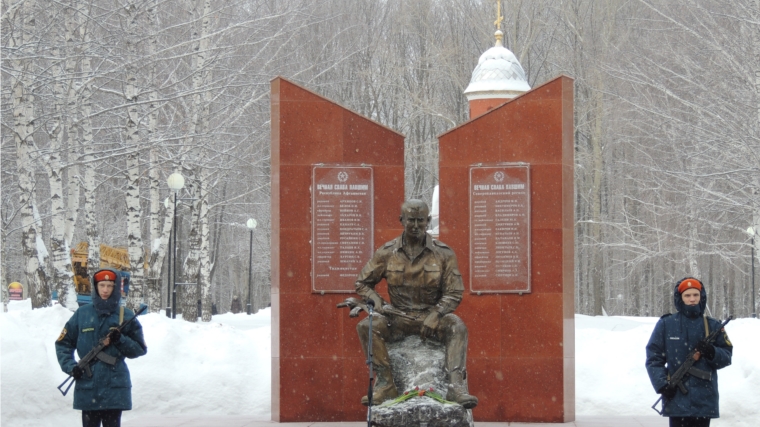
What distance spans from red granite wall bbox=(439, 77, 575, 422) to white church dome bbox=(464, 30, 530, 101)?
9488mm

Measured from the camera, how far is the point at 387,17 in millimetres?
50500

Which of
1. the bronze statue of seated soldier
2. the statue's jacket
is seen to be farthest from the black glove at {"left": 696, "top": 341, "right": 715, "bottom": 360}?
the statue's jacket

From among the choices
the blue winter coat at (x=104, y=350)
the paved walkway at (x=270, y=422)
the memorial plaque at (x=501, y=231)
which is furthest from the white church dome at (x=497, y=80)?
the blue winter coat at (x=104, y=350)

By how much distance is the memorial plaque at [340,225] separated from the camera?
13711mm

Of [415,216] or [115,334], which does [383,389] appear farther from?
[115,334]

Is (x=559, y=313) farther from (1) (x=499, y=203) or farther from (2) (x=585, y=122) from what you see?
(2) (x=585, y=122)

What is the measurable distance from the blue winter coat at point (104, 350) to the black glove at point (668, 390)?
3959 mm

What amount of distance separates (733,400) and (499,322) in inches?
138

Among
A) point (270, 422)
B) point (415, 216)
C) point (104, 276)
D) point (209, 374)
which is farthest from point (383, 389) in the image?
→ point (209, 374)

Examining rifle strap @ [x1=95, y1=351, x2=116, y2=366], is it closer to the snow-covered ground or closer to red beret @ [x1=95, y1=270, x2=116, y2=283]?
red beret @ [x1=95, y1=270, x2=116, y2=283]

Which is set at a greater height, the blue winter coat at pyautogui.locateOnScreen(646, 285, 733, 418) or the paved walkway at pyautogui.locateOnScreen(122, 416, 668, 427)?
the blue winter coat at pyautogui.locateOnScreen(646, 285, 733, 418)

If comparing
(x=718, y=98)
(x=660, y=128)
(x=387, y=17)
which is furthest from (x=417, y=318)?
(x=387, y=17)

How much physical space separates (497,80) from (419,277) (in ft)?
42.4

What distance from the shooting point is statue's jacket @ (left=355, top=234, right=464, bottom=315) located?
1099cm
